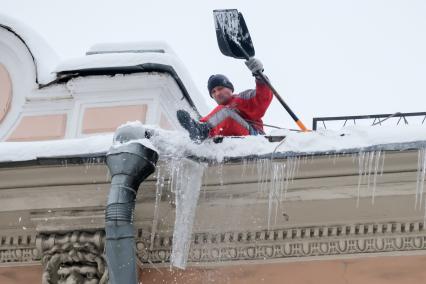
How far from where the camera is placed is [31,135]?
862cm

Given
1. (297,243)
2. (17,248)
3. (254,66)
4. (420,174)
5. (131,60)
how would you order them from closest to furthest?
(420,174) < (297,243) < (254,66) < (17,248) < (131,60)

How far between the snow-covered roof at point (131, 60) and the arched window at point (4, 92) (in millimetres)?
422

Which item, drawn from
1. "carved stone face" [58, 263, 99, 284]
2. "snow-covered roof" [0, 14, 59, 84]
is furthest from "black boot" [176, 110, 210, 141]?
"snow-covered roof" [0, 14, 59, 84]

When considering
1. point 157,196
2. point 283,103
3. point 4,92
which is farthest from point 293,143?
point 4,92

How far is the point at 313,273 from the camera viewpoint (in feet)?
24.1

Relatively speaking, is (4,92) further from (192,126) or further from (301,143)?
(301,143)

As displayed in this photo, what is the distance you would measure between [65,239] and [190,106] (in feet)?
6.09

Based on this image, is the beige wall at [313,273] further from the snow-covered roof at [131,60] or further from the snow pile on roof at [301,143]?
the snow-covered roof at [131,60]

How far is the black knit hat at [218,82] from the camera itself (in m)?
8.02

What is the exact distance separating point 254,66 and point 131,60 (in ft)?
4.22

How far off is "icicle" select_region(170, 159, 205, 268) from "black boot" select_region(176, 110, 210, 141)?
18 cm

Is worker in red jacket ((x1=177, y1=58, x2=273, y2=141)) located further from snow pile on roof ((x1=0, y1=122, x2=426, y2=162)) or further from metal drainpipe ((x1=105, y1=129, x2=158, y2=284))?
metal drainpipe ((x1=105, y1=129, x2=158, y2=284))

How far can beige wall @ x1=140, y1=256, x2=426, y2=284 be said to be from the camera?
721cm

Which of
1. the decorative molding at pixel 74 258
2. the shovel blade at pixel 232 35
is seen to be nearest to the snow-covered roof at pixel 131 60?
the shovel blade at pixel 232 35
